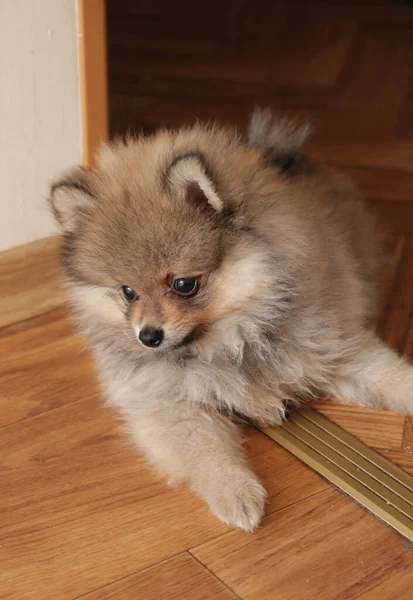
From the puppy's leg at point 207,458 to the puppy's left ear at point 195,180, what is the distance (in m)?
0.43

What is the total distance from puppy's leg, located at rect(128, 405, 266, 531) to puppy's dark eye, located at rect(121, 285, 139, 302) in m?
0.25

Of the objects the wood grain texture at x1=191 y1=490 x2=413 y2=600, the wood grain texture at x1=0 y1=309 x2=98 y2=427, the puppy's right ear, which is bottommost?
the wood grain texture at x1=0 y1=309 x2=98 y2=427

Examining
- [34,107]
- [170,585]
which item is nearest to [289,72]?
[34,107]

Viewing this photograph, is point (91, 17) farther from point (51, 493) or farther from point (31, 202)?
point (51, 493)

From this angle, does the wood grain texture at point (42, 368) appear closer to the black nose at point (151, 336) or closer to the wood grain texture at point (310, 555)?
the black nose at point (151, 336)

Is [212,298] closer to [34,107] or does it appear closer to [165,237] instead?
[165,237]

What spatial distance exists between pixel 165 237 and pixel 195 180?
11 centimetres

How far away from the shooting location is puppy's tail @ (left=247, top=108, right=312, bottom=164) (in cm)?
184

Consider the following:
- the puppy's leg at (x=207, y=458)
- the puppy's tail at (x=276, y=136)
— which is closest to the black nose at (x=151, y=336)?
the puppy's leg at (x=207, y=458)

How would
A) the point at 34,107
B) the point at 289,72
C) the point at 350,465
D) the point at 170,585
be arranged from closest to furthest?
1. the point at 170,585
2. the point at 350,465
3. the point at 34,107
4. the point at 289,72

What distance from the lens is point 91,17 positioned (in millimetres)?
1968

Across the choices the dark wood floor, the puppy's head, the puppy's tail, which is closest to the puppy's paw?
the puppy's head

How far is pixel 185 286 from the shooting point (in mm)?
1516

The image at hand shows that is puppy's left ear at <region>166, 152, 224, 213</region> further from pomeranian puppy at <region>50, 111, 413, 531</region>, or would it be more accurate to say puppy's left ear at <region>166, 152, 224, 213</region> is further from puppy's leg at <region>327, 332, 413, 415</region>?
puppy's leg at <region>327, 332, 413, 415</region>
